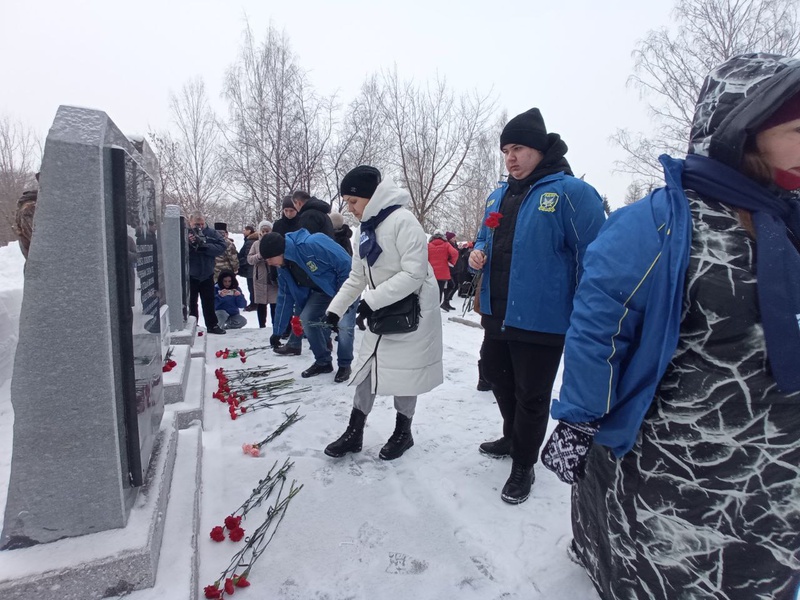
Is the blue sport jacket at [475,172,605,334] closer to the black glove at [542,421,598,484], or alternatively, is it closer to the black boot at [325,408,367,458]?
the black glove at [542,421,598,484]

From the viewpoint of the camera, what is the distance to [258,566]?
6.73 feet

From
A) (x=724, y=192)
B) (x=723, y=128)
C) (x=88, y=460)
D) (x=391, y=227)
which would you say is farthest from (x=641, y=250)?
(x=88, y=460)

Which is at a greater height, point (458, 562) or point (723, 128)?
point (723, 128)

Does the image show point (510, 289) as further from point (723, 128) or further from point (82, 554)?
point (82, 554)

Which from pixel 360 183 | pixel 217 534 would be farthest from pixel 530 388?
pixel 217 534

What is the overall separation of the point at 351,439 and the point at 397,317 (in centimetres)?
93

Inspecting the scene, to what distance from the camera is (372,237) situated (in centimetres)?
283

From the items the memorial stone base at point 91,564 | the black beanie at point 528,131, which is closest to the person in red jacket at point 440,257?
the black beanie at point 528,131

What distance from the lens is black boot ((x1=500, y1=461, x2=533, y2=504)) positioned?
2.57 meters

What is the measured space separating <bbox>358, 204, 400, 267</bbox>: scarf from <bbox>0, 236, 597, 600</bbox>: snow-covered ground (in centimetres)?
135

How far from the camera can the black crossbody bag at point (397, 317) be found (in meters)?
2.76

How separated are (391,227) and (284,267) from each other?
2414 mm

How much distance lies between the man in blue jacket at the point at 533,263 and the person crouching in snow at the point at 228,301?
618cm

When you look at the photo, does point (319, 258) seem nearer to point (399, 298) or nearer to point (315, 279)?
point (315, 279)
